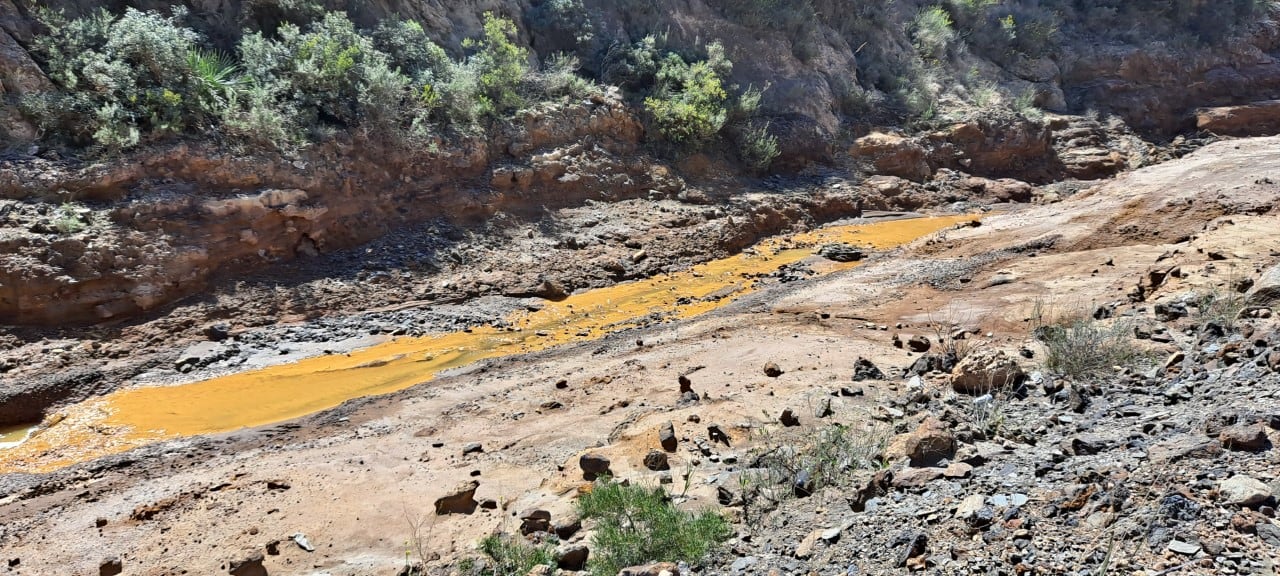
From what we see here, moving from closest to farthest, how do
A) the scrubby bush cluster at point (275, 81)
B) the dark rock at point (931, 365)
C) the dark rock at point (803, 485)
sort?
the dark rock at point (803, 485), the dark rock at point (931, 365), the scrubby bush cluster at point (275, 81)

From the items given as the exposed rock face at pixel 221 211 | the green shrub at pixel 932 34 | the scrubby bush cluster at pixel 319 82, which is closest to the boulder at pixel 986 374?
the exposed rock face at pixel 221 211

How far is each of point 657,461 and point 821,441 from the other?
3.13ft

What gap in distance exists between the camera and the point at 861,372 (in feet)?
19.0

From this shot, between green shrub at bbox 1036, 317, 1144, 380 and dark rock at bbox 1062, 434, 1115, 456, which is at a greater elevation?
dark rock at bbox 1062, 434, 1115, 456

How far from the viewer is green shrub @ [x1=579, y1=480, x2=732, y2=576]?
3.33 meters

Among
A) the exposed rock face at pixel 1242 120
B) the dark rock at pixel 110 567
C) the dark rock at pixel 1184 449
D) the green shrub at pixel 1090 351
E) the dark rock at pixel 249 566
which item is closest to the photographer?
the dark rock at pixel 1184 449

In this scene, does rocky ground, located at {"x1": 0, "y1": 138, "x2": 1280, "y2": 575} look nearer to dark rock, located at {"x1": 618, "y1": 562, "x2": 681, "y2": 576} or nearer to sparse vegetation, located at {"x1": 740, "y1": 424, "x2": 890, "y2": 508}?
sparse vegetation, located at {"x1": 740, "y1": 424, "x2": 890, "y2": 508}

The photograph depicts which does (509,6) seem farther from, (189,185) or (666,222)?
(189,185)

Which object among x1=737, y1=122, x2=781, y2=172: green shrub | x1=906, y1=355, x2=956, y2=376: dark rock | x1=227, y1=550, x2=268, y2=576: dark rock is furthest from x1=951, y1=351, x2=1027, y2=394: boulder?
x1=737, y1=122, x2=781, y2=172: green shrub

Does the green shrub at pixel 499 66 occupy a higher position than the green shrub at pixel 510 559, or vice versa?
the green shrub at pixel 499 66

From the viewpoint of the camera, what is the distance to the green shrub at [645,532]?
3330 millimetres

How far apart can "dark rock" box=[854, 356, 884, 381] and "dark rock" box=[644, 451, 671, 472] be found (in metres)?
1.95

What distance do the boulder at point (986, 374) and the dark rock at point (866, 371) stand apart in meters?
0.69

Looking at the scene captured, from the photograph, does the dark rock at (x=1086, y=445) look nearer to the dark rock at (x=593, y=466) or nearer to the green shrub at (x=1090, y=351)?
the green shrub at (x=1090, y=351)
